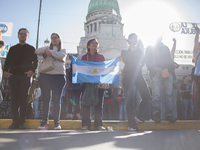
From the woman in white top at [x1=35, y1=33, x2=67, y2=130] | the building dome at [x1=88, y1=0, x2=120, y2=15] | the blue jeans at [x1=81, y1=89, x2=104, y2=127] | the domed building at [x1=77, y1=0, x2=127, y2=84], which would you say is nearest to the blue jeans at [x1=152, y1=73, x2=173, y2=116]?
the blue jeans at [x1=81, y1=89, x2=104, y2=127]

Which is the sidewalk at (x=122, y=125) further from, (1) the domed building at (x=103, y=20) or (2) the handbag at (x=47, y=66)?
(1) the domed building at (x=103, y=20)

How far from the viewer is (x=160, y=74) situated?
176 inches

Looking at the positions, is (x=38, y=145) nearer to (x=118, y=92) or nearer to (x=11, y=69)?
(x=11, y=69)

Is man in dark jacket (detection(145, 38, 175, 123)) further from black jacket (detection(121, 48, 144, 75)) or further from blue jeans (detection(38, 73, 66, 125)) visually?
blue jeans (detection(38, 73, 66, 125))

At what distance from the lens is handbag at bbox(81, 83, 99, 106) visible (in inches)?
152

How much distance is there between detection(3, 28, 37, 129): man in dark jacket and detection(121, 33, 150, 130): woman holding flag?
195 centimetres

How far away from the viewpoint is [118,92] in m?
9.16

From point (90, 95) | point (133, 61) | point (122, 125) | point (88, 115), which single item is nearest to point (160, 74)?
point (133, 61)

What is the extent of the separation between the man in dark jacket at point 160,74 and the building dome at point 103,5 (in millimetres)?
61823

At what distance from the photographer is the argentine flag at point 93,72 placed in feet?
14.4

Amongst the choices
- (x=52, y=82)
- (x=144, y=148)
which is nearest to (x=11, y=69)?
(x=52, y=82)

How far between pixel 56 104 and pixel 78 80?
773mm

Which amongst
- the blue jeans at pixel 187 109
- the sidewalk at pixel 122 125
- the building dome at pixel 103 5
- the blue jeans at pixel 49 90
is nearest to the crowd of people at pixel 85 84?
the blue jeans at pixel 49 90

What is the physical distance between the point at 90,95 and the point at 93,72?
2.50 ft
